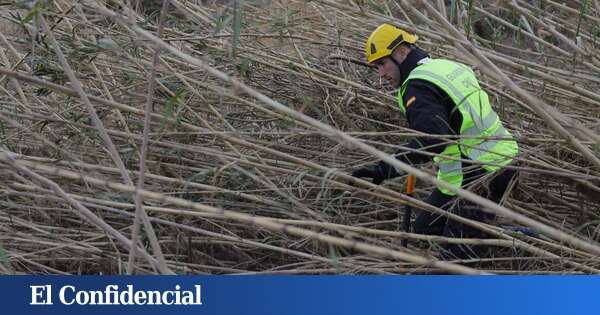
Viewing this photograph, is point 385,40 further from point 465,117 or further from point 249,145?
point 249,145

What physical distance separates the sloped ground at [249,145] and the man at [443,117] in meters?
0.11

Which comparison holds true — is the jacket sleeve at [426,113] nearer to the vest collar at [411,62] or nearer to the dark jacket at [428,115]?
the dark jacket at [428,115]

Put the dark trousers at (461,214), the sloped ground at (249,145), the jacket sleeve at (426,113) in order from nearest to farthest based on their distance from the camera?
1. the sloped ground at (249,145)
2. the jacket sleeve at (426,113)
3. the dark trousers at (461,214)

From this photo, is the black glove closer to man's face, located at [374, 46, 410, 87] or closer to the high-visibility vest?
the high-visibility vest

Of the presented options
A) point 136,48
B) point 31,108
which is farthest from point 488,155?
point 31,108

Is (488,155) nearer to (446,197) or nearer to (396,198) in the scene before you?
(446,197)

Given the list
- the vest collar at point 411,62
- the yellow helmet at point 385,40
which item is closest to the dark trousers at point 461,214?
the vest collar at point 411,62

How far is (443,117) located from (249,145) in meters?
0.75

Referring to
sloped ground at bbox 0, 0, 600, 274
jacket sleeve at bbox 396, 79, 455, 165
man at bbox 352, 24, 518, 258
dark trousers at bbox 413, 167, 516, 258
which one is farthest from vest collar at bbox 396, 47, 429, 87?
dark trousers at bbox 413, 167, 516, 258

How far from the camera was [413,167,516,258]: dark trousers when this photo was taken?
3420 mm

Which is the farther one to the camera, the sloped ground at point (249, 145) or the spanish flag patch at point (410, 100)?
the spanish flag patch at point (410, 100)

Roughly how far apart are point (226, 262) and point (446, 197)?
93cm

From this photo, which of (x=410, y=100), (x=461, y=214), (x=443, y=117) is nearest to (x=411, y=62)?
(x=410, y=100)

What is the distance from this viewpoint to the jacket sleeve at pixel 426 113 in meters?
3.30
